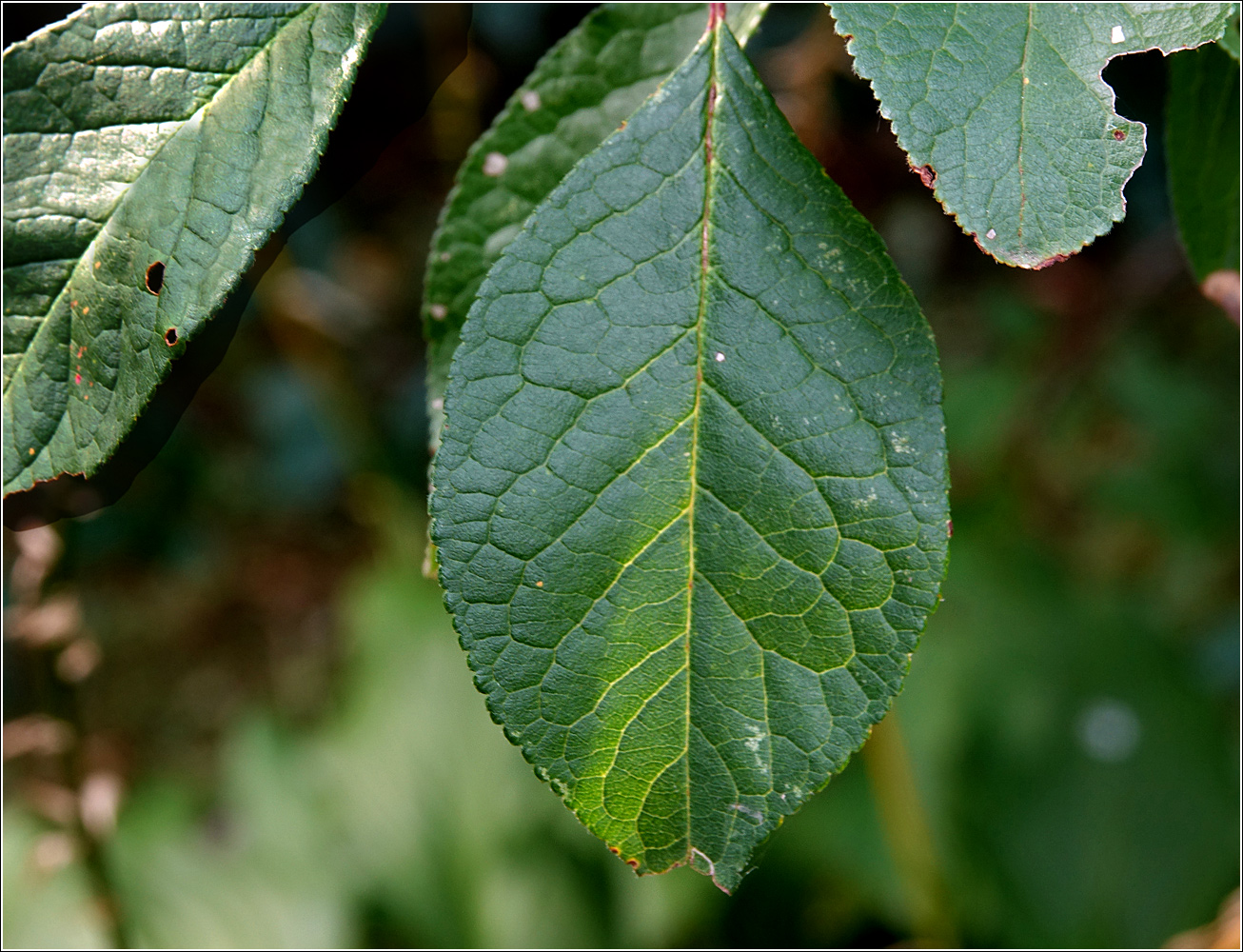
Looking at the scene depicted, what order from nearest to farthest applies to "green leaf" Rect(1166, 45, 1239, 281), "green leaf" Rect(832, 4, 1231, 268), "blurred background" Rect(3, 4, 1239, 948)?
"green leaf" Rect(832, 4, 1231, 268), "green leaf" Rect(1166, 45, 1239, 281), "blurred background" Rect(3, 4, 1239, 948)

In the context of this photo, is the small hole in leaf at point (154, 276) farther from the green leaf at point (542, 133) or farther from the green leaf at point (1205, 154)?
the green leaf at point (1205, 154)

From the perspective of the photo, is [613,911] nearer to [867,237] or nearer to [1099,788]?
[1099,788]

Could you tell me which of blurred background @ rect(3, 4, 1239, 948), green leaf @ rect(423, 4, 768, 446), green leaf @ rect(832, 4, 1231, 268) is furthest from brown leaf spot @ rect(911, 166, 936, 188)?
blurred background @ rect(3, 4, 1239, 948)

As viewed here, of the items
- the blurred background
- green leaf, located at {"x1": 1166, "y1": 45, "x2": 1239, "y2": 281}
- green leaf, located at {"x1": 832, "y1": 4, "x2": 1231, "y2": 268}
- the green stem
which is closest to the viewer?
green leaf, located at {"x1": 832, "y1": 4, "x2": 1231, "y2": 268}

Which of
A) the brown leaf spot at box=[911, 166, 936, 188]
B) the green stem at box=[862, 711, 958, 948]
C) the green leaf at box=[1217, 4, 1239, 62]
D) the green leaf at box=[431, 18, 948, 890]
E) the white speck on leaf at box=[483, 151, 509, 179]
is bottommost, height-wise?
the green stem at box=[862, 711, 958, 948]

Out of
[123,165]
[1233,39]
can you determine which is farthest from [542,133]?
[1233,39]

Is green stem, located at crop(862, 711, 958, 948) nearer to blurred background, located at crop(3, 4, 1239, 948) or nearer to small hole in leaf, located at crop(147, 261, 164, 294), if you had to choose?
blurred background, located at crop(3, 4, 1239, 948)

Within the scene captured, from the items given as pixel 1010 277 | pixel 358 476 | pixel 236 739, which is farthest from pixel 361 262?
pixel 1010 277

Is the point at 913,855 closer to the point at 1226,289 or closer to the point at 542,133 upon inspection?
the point at 1226,289
